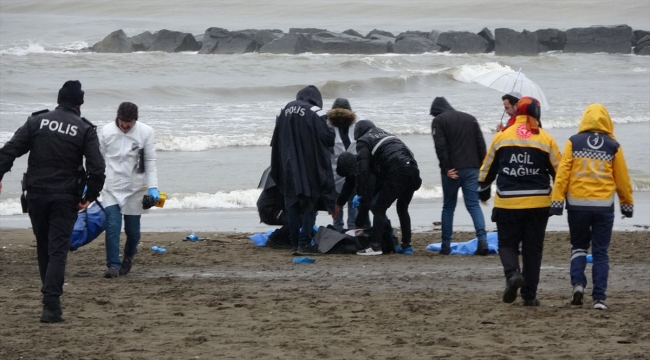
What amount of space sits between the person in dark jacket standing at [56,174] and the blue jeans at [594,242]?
10.0 ft

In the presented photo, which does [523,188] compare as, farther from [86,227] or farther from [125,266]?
[86,227]

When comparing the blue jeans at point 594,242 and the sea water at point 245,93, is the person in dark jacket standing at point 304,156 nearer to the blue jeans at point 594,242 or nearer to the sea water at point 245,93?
the sea water at point 245,93

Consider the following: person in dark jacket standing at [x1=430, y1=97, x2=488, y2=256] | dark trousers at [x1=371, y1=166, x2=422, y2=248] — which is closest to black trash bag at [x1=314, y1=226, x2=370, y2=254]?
dark trousers at [x1=371, y1=166, x2=422, y2=248]

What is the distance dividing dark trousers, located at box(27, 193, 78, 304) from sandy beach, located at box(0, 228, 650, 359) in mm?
238

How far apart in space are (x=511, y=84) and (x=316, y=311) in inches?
165

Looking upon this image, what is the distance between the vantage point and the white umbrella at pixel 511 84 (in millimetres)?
9547

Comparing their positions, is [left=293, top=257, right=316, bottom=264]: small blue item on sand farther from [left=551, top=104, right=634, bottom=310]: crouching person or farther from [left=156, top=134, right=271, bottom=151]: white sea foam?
[left=156, top=134, right=271, bottom=151]: white sea foam

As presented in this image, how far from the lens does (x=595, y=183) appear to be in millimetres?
6270

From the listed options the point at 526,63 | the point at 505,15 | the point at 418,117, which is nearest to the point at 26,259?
the point at 418,117

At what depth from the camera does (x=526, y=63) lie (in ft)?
145

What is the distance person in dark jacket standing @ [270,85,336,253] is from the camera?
29.2ft

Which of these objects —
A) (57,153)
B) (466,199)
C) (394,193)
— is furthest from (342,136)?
(57,153)

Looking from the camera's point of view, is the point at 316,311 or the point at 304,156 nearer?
the point at 316,311

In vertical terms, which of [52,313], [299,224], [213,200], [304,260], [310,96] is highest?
[310,96]
